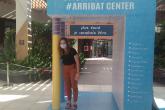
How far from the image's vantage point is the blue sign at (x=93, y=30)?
966 centimetres

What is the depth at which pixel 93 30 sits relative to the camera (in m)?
9.70

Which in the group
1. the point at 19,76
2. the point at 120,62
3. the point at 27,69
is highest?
the point at 120,62

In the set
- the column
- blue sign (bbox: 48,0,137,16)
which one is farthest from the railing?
blue sign (bbox: 48,0,137,16)

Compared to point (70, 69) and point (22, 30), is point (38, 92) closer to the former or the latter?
point (70, 69)

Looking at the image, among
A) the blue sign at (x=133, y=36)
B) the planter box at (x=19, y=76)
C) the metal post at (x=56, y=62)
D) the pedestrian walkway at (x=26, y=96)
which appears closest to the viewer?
the blue sign at (x=133, y=36)

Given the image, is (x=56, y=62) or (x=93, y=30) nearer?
(x=56, y=62)

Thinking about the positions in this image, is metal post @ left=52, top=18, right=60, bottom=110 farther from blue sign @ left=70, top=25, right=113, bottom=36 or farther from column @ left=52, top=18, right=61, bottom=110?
blue sign @ left=70, top=25, right=113, bottom=36

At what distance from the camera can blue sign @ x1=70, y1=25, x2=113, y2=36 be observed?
9.66 metres

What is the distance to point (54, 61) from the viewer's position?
762 cm

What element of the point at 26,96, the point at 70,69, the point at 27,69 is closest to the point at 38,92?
the point at 26,96

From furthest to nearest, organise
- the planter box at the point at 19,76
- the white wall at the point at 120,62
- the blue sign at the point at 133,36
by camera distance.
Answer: the planter box at the point at 19,76 → the white wall at the point at 120,62 → the blue sign at the point at 133,36

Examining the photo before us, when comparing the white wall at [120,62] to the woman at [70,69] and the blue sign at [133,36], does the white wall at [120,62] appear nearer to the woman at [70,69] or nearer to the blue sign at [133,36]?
the blue sign at [133,36]

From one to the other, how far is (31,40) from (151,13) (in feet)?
33.9

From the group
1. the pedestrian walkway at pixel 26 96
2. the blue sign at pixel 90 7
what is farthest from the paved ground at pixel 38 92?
the blue sign at pixel 90 7
